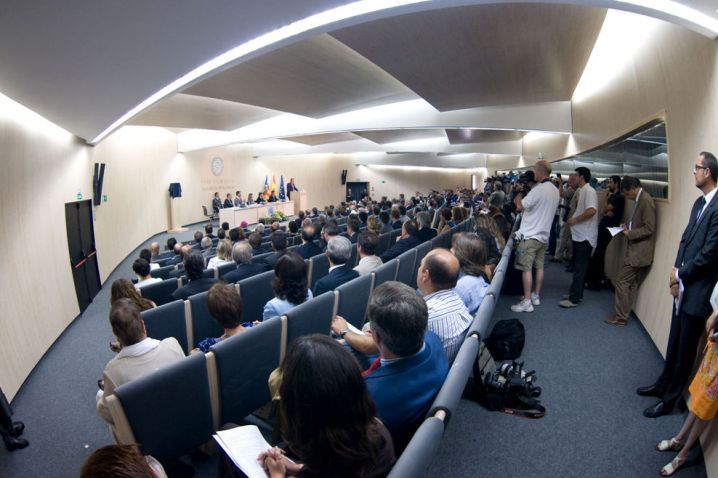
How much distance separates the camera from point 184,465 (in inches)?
79.6

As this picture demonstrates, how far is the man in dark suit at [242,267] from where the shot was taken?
4027mm

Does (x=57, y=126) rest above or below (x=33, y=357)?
above

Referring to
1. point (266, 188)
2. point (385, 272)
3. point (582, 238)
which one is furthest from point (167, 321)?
point (266, 188)

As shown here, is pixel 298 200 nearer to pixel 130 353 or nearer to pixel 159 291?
pixel 159 291

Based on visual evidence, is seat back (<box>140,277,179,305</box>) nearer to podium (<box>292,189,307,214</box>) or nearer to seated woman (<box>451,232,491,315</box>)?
seated woman (<box>451,232,491,315</box>)

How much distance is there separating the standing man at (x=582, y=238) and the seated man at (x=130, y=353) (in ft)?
13.4

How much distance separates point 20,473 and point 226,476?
2187 millimetres

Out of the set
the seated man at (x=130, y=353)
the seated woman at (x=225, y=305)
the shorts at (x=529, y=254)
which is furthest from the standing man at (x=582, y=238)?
the seated man at (x=130, y=353)

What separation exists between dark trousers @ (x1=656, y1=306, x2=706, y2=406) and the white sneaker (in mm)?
1615

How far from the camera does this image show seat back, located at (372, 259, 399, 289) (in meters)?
3.29

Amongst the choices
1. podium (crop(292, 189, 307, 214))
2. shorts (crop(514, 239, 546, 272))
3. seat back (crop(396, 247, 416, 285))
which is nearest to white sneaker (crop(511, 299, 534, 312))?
shorts (crop(514, 239, 546, 272))

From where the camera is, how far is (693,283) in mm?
2174

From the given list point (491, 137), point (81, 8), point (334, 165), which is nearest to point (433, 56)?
point (81, 8)

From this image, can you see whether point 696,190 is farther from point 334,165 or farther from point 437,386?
point 334,165
